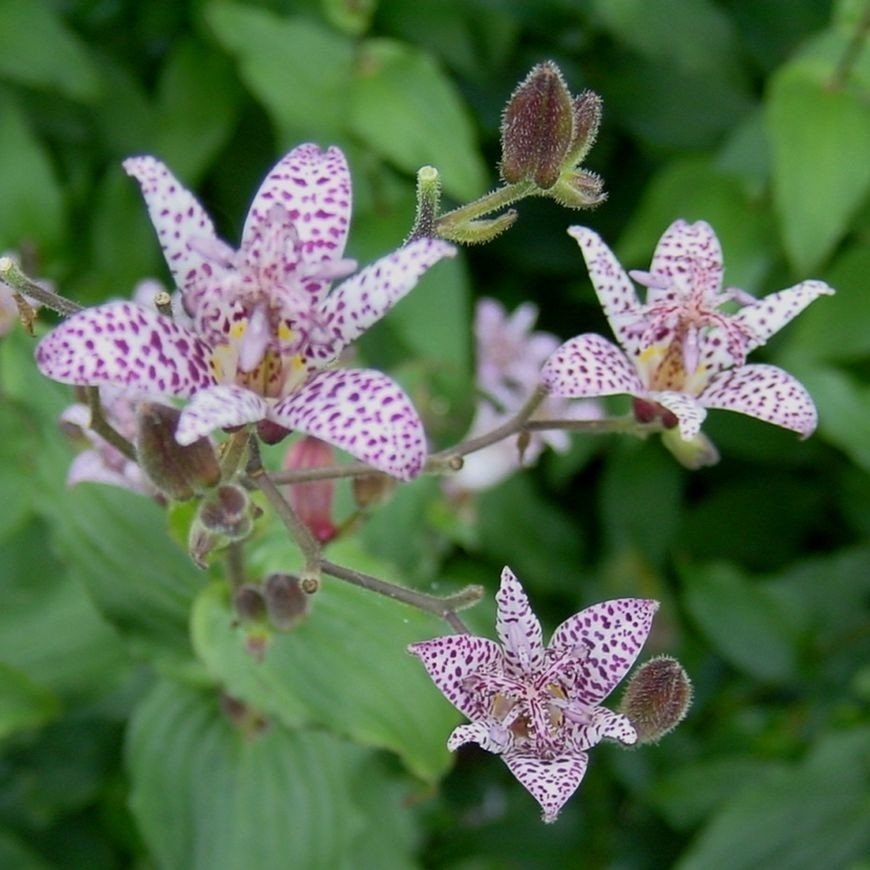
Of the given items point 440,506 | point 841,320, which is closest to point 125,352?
point 440,506

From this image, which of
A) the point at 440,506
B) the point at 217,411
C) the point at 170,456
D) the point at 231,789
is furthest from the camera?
the point at 440,506

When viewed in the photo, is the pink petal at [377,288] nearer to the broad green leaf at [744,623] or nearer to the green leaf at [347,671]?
the green leaf at [347,671]

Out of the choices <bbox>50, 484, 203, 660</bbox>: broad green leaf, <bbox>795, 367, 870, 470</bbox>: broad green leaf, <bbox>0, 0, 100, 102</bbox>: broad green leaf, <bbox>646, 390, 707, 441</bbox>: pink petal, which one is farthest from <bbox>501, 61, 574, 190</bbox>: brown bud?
<bbox>0, 0, 100, 102</bbox>: broad green leaf

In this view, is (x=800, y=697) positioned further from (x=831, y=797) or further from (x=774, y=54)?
(x=774, y=54)

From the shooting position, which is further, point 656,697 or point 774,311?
point 774,311

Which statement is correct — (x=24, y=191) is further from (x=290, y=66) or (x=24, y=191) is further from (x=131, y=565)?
(x=131, y=565)
